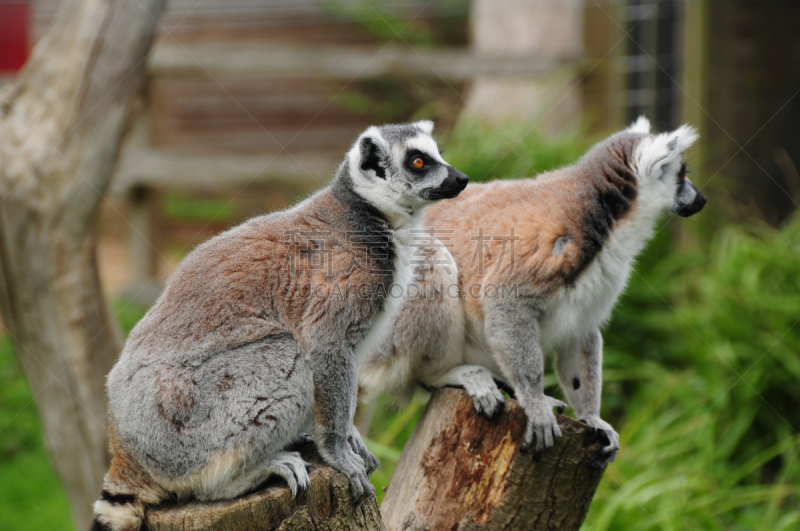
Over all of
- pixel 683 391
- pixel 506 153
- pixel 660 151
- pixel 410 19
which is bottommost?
pixel 683 391

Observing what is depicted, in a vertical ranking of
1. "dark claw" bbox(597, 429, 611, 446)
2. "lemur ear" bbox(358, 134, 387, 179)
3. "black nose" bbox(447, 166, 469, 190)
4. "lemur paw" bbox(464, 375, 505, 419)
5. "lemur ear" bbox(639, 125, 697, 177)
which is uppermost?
"lemur ear" bbox(639, 125, 697, 177)

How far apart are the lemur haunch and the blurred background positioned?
0.58 metres

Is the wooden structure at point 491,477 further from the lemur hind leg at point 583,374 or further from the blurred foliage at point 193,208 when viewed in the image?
the blurred foliage at point 193,208

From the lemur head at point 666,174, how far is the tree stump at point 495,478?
49.6 inches

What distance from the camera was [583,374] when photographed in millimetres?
3607

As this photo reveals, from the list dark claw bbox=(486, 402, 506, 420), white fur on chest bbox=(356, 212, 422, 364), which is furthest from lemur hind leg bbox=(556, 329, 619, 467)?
white fur on chest bbox=(356, 212, 422, 364)

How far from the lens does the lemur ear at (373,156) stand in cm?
312

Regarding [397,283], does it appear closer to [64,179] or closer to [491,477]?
[491,477]

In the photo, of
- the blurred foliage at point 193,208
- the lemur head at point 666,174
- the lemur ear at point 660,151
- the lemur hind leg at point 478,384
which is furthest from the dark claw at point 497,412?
the blurred foliage at point 193,208

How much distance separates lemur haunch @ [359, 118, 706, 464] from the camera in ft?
10.9

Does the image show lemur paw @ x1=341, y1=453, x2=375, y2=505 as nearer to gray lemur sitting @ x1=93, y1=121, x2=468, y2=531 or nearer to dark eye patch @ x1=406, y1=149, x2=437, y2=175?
gray lemur sitting @ x1=93, y1=121, x2=468, y2=531

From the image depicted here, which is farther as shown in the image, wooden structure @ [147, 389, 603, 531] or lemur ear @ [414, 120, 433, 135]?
lemur ear @ [414, 120, 433, 135]

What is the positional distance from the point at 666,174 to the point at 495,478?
179 centimetres

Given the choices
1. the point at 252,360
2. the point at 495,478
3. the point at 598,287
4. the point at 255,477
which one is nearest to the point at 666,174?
the point at 598,287
